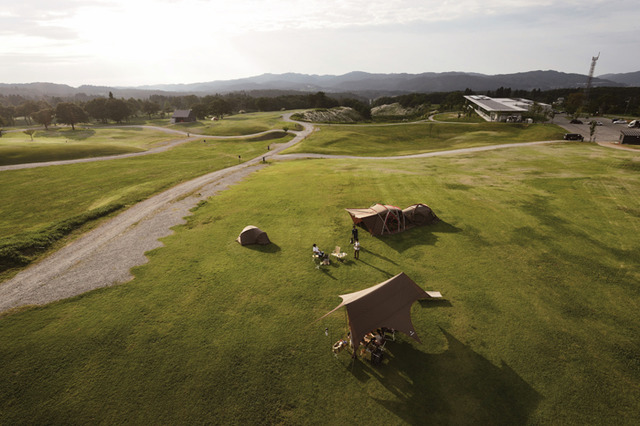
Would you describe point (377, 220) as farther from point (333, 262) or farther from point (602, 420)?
point (602, 420)

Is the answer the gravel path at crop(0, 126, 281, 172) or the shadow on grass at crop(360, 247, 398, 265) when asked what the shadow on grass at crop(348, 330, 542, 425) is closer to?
the shadow on grass at crop(360, 247, 398, 265)

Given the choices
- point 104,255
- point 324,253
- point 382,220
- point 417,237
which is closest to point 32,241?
point 104,255

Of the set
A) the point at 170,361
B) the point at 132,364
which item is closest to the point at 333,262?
the point at 170,361

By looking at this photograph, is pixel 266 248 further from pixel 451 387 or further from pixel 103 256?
pixel 451 387

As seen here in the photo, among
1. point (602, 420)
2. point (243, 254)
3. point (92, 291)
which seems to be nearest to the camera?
point (602, 420)

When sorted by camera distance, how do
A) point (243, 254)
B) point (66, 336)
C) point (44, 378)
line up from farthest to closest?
point (243, 254), point (66, 336), point (44, 378)

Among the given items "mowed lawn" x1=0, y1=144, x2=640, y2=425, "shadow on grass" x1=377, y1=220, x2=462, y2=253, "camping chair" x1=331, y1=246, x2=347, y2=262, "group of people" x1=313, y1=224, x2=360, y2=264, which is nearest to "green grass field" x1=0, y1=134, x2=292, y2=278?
"mowed lawn" x1=0, y1=144, x2=640, y2=425

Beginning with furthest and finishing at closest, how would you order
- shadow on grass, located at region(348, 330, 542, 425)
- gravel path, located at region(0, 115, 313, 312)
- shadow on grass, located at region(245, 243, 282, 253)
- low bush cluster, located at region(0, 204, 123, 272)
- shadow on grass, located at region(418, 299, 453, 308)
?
1. shadow on grass, located at region(245, 243, 282, 253)
2. low bush cluster, located at region(0, 204, 123, 272)
3. gravel path, located at region(0, 115, 313, 312)
4. shadow on grass, located at region(418, 299, 453, 308)
5. shadow on grass, located at region(348, 330, 542, 425)
